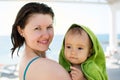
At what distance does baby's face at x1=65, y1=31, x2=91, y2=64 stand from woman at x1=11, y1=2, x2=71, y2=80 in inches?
4.3

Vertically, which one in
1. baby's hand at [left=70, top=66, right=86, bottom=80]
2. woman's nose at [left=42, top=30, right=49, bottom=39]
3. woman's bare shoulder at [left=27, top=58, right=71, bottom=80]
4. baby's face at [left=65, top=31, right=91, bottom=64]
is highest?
woman's nose at [left=42, top=30, right=49, bottom=39]

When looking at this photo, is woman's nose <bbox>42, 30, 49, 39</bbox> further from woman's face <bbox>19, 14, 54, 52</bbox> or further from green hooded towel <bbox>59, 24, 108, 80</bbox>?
green hooded towel <bbox>59, 24, 108, 80</bbox>

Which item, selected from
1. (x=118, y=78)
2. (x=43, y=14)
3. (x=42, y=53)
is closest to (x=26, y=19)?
(x=43, y=14)

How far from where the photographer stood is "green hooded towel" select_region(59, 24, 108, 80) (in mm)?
1113

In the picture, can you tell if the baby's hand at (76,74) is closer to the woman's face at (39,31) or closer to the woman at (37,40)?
the woman at (37,40)

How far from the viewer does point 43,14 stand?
3.51 feet

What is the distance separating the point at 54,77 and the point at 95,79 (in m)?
0.20

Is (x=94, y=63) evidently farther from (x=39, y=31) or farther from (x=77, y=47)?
(x=39, y=31)

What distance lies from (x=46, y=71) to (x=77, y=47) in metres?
0.21

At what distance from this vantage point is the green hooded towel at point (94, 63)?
43.8 inches

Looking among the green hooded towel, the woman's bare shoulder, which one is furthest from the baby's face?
the woman's bare shoulder

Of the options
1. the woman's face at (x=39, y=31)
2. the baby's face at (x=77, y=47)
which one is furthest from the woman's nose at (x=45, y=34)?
the baby's face at (x=77, y=47)

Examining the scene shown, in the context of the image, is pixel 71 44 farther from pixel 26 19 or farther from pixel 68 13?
pixel 68 13

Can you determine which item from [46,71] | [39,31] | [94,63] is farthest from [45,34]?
[94,63]
